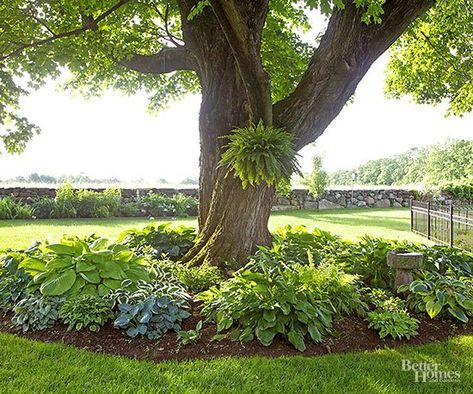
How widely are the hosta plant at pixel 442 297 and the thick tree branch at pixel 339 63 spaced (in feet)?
6.49

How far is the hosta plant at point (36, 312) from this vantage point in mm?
3393

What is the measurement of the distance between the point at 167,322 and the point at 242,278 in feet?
2.23

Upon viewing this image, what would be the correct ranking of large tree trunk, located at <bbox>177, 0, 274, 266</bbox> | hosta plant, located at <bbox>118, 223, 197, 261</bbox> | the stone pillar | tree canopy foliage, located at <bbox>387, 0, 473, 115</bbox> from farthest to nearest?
tree canopy foliage, located at <bbox>387, 0, 473, 115</bbox> < hosta plant, located at <bbox>118, 223, 197, 261</bbox> < large tree trunk, located at <bbox>177, 0, 274, 266</bbox> < the stone pillar

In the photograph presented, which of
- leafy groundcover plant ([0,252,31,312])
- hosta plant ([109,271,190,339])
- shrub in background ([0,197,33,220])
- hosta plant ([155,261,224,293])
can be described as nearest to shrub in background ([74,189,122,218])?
shrub in background ([0,197,33,220])

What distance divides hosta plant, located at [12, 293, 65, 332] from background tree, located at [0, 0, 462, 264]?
70.8 inches

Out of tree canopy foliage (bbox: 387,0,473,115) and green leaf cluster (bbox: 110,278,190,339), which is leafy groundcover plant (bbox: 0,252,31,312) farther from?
tree canopy foliage (bbox: 387,0,473,115)

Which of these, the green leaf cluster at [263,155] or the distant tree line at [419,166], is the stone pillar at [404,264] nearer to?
the green leaf cluster at [263,155]

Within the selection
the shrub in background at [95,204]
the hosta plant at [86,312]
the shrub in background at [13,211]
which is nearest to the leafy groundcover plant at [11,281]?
the hosta plant at [86,312]

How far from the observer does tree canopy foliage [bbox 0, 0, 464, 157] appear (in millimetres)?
5990

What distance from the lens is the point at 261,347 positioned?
309 centimetres

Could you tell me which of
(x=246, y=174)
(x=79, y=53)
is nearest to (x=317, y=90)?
(x=246, y=174)

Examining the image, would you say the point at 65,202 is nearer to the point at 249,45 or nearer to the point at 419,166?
the point at 249,45

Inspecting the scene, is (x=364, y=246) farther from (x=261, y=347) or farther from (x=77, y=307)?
(x=77, y=307)

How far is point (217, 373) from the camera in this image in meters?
2.68
